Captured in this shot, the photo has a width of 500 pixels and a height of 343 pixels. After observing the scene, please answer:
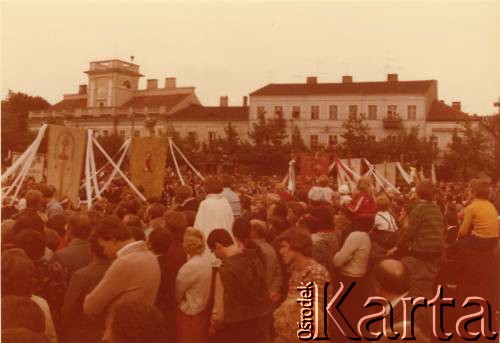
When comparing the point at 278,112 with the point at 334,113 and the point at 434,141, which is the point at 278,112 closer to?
the point at 334,113

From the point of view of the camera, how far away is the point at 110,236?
4188 millimetres

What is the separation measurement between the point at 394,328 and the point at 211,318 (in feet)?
5.90

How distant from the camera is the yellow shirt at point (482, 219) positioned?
5.73 meters

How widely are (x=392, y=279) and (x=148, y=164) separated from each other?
7491 millimetres

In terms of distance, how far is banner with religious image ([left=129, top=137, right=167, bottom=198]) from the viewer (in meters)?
10.5

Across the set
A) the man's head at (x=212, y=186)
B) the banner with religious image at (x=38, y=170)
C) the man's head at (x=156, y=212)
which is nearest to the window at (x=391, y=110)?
the banner with religious image at (x=38, y=170)

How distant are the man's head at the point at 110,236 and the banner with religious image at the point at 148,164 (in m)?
6.25

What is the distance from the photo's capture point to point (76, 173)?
345 inches

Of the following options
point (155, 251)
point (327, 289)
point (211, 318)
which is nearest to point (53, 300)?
point (155, 251)

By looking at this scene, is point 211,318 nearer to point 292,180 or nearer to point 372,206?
point 372,206

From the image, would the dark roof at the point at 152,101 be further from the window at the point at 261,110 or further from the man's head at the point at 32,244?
the man's head at the point at 32,244

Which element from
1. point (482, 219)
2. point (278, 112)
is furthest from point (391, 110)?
point (482, 219)

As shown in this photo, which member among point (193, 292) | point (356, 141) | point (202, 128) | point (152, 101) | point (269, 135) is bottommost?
point (193, 292)

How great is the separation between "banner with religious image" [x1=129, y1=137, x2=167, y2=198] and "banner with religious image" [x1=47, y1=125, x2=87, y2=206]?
1.70m
